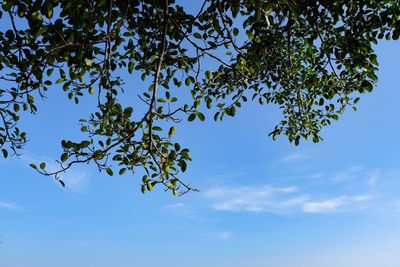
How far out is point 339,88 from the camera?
27.0 feet

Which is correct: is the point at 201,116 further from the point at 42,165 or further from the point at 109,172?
the point at 42,165

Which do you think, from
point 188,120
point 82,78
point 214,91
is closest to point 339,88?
point 214,91

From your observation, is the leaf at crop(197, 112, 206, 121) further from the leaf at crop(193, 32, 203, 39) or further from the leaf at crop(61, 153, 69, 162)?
the leaf at crop(61, 153, 69, 162)

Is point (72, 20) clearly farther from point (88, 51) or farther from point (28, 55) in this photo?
point (28, 55)

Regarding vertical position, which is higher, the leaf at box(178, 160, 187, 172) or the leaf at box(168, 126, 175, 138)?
the leaf at box(168, 126, 175, 138)

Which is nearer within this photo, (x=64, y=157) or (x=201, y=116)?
(x=64, y=157)

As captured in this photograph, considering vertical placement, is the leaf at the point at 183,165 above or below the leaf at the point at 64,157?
below

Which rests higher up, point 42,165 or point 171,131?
point 171,131

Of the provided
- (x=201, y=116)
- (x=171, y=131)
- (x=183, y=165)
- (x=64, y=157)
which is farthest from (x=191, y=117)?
(x=64, y=157)

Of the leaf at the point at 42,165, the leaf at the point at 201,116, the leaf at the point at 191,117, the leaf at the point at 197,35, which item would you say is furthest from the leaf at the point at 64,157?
the leaf at the point at 197,35

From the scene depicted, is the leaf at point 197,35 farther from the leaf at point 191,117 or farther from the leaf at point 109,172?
the leaf at point 109,172

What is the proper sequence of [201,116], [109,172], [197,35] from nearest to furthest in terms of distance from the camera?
[201,116], [197,35], [109,172]

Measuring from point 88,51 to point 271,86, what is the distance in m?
5.50

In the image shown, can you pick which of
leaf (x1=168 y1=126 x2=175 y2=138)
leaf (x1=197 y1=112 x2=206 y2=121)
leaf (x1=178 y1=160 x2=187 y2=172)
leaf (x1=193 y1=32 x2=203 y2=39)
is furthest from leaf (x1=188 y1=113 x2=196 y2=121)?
leaf (x1=193 y1=32 x2=203 y2=39)
